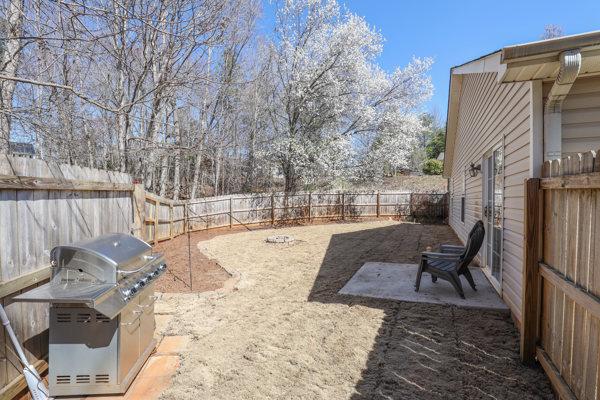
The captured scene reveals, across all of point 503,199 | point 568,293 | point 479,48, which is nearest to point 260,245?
point 503,199

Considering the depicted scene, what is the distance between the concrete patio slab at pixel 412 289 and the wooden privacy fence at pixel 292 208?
629cm

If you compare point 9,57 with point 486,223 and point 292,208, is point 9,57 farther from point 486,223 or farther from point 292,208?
point 292,208

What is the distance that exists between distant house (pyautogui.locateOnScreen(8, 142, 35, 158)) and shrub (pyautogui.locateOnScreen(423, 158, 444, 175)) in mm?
26490

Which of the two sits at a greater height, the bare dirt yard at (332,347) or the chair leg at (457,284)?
the chair leg at (457,284)

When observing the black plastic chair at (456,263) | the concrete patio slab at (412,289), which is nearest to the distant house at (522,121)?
the concrete patio slab at (412,289)

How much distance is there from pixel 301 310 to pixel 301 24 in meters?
15.0

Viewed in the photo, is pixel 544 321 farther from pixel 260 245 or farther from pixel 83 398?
pixel 260 245

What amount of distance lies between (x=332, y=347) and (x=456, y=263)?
233cm

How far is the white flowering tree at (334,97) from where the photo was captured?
1558cm

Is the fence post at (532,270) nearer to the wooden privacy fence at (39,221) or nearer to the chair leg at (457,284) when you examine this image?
the chair leg at (457,284)

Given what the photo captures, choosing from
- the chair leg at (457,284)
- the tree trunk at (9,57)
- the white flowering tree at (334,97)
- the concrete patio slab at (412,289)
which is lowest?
the concrete patio slab at (412,289)

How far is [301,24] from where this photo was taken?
52.4 feet

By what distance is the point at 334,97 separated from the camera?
15.6 m

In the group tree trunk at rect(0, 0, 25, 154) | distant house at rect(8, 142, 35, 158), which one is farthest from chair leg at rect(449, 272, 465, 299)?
distant house at rect(8, 142, 35, 158)
